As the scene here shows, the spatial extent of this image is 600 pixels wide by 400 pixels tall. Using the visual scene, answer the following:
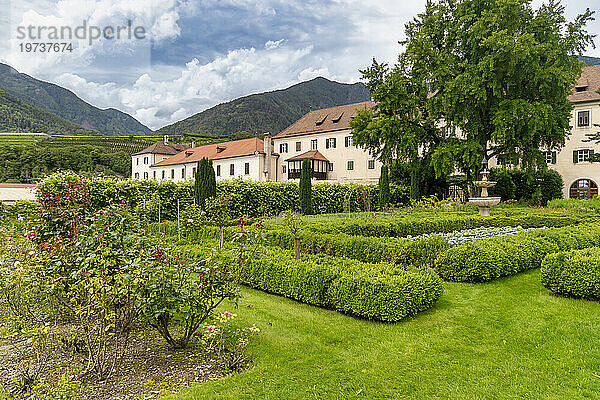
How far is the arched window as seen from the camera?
26.8m

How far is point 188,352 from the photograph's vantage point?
434 centimetres

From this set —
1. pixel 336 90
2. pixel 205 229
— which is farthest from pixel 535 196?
pixel 336 90

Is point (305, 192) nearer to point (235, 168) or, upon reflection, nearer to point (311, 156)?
point (311, 156)

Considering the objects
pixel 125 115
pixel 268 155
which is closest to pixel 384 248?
pixel 268 155

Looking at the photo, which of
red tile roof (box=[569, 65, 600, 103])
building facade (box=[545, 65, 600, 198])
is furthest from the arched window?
red tile roof (box=[569, 65, 600, 103])

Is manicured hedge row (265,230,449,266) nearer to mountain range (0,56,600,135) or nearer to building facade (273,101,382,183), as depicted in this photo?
building facade (273,101,382,183)

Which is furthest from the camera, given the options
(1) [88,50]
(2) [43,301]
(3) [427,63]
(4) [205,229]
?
(3) [427,63]

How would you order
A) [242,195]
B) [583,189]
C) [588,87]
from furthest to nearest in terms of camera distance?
[588,87] → [583,189] → [242,195]

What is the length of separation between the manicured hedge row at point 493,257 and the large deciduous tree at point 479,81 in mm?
14932

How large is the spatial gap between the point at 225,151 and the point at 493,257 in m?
39.1

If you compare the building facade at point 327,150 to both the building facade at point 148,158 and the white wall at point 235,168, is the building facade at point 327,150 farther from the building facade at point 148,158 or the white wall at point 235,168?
the building facade at point 148,158

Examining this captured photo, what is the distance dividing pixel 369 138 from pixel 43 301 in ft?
72.6

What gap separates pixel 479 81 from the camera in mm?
20703

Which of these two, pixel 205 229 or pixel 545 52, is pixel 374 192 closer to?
pixel 545 52
